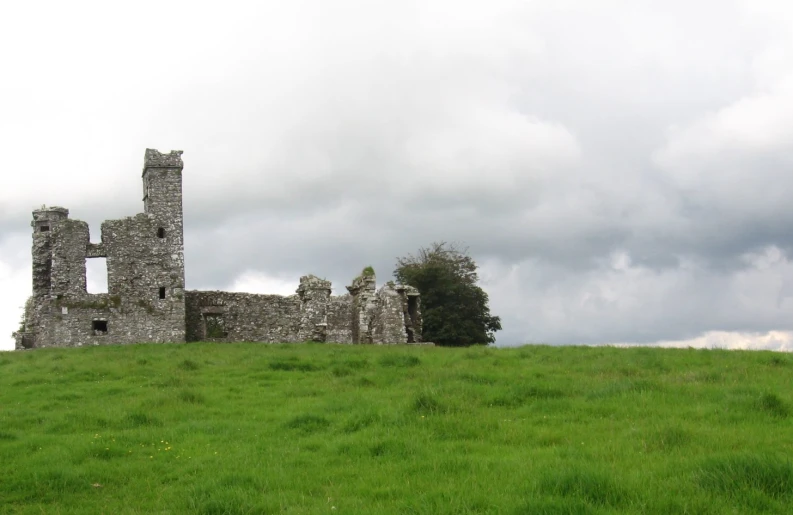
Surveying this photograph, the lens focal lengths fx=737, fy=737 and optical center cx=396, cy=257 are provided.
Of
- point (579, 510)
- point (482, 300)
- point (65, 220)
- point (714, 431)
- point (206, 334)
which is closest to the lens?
point (579, 510)

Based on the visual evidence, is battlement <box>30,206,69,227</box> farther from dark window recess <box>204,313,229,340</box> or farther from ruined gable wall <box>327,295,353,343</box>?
ruined gable wall <box>327,295,353,343</box>

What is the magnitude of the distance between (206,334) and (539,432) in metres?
28.3

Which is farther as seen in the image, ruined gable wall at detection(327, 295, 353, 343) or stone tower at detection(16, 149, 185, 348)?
stone tower at detection(16, 149, 185, 348)

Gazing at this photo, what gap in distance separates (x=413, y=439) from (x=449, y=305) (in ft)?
143

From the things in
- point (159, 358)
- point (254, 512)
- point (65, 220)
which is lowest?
point (254, 512)

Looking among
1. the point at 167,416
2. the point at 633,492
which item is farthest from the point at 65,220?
the point at 633,492

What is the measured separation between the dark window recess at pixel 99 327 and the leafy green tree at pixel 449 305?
2286 cm

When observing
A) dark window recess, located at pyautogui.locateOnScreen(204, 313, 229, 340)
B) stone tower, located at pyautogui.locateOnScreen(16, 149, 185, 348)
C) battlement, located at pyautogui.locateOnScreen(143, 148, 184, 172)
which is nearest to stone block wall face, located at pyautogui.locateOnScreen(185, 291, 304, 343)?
dark window recess, located at pyautogui.locateOnScreen(204, 313, 229, 340)

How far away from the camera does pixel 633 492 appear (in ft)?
25.2

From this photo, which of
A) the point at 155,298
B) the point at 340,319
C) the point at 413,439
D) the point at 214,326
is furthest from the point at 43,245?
the point at 413,439

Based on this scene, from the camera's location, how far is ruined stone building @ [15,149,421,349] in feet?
109

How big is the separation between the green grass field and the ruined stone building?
47.3 ft

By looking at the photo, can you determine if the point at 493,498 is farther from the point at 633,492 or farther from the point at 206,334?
the point at 206,334

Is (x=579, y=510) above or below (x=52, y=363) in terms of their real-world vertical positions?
below
